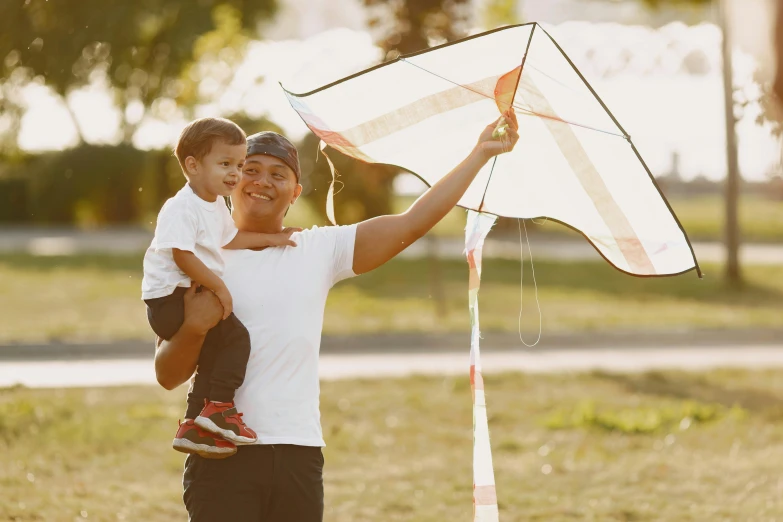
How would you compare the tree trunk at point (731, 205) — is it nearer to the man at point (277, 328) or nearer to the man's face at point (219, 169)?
the man at point (277, 328)

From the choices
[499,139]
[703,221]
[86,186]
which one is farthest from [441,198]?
[703,221]

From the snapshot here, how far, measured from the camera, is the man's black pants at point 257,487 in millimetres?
3510

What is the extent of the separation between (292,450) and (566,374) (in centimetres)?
847

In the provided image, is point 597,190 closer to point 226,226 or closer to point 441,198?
point 441,198

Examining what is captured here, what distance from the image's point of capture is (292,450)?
3.56m

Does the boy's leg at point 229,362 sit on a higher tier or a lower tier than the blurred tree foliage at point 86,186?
lower

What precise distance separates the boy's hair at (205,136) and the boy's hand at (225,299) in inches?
15.6

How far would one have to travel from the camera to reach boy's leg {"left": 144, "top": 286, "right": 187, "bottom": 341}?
351 centimetres

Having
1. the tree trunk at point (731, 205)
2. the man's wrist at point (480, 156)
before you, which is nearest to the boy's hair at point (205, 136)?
the man's wrist at point (480, 156)

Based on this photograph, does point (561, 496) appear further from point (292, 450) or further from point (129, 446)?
point (292, 450)

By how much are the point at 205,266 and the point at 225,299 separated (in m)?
0.11

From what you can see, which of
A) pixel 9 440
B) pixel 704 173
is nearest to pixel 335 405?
pixel 9 440

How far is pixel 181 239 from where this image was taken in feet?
11.3

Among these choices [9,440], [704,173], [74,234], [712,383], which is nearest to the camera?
[9,440]
